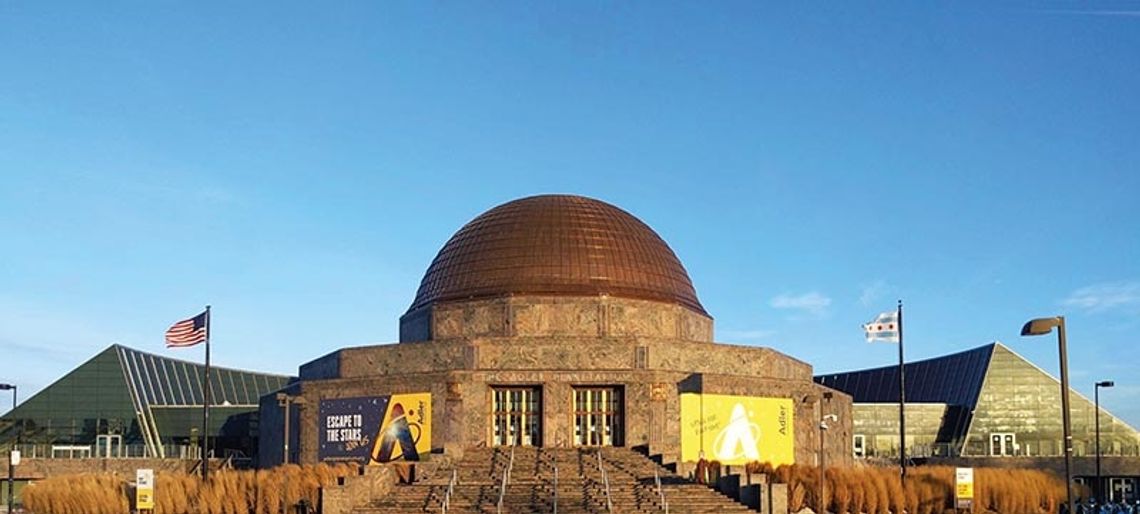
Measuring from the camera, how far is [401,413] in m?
29.6

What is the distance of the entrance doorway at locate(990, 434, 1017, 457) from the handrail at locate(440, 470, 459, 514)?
21.4 m

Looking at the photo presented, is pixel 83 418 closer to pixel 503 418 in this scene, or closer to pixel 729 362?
pixel 503 418

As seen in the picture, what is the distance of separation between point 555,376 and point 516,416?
54.4 inches

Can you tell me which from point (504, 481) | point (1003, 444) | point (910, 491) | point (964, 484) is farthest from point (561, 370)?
point (1003, 444)

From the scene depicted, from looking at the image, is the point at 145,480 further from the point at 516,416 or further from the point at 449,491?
the point at 516,416

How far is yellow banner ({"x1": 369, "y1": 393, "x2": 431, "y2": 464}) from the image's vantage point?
95.7 feet

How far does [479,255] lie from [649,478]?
1143 cm

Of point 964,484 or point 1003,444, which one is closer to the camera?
point 964,484

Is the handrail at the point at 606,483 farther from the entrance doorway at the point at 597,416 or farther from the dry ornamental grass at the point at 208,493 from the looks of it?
the dry ornamental grass at the point at 208,493

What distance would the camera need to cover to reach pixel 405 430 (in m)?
29.5

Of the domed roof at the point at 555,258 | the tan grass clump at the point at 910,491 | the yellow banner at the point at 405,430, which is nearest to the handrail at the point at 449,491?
the yellow banner at the point at 405,430

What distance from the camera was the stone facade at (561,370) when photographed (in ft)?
95.6

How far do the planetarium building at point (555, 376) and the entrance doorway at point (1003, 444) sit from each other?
7.96 metres

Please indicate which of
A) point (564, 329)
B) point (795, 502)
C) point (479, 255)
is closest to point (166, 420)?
point (479, 255)
